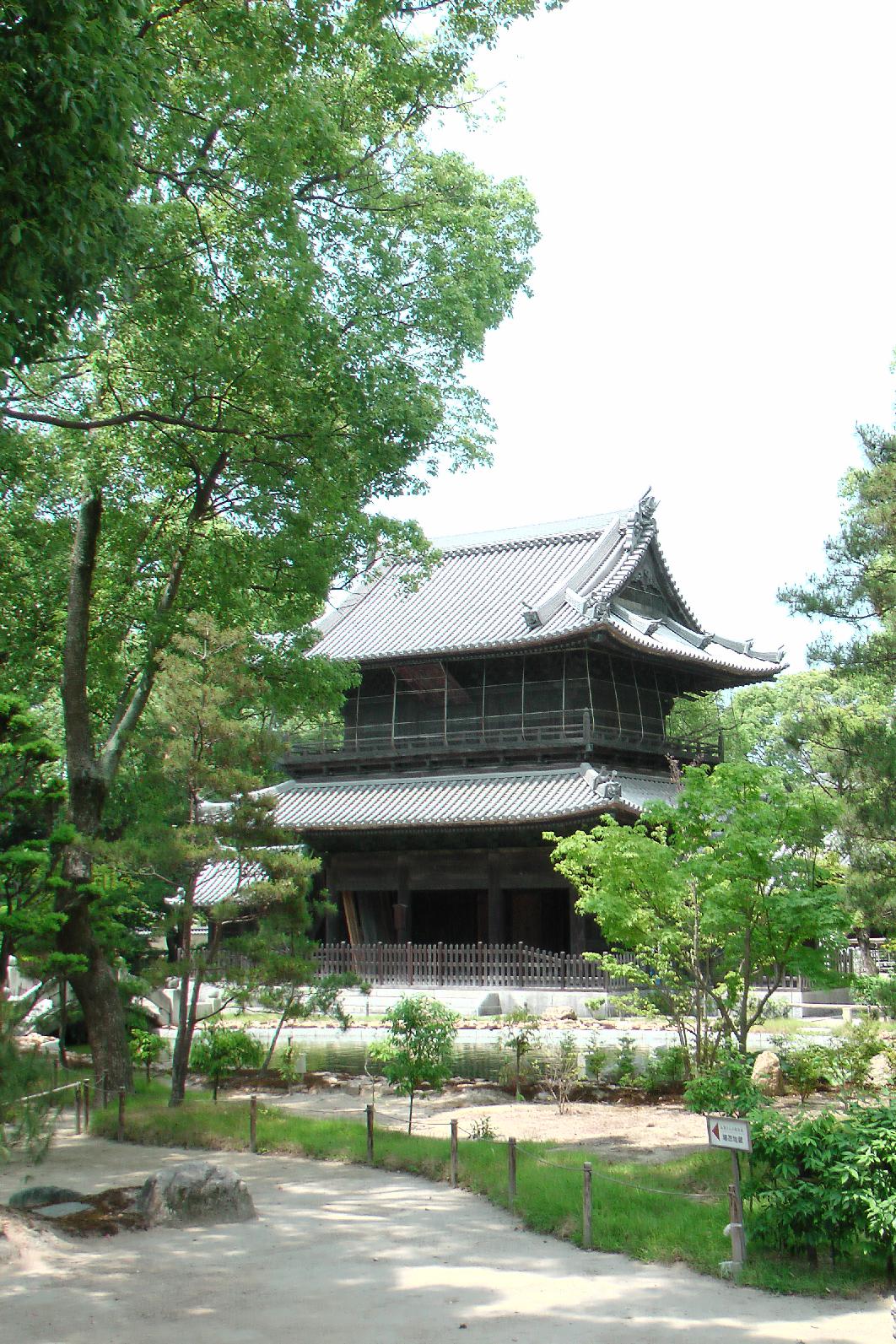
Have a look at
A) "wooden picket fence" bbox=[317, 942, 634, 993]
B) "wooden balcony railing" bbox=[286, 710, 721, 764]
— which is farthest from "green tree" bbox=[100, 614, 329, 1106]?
"wooden balcony railing" bbox=[286, 710, 721, 764]

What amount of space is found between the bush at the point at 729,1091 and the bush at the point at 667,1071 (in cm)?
229

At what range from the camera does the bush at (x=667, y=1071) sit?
18.2 m

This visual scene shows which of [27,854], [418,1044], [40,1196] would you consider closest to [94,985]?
[27,854]

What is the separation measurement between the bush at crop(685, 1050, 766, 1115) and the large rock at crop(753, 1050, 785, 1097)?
4.26ft

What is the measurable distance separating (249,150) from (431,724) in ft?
Result: 68.6

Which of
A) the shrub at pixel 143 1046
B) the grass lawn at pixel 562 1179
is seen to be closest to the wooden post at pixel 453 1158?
the grass lawn at pixel 562 1179

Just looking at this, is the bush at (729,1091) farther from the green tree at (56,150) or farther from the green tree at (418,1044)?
the green tree at (56,150)

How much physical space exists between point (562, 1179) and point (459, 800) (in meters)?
18.4

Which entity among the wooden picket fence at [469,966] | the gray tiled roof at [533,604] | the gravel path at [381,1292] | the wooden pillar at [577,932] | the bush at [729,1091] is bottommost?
the gravel path at [381,1292]

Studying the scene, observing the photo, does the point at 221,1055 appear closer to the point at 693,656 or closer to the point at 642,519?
the point at 693,656

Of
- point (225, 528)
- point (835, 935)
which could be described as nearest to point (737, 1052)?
point (835, 935)

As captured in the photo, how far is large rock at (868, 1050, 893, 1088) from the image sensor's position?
16903 mm

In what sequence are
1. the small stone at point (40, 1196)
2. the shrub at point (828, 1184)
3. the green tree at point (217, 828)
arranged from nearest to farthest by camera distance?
the shrub at point (828, 1184) < the small stone at point (40, 1196) < the green tree at point (217, 828)

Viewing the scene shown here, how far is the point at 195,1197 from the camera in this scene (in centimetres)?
1136
